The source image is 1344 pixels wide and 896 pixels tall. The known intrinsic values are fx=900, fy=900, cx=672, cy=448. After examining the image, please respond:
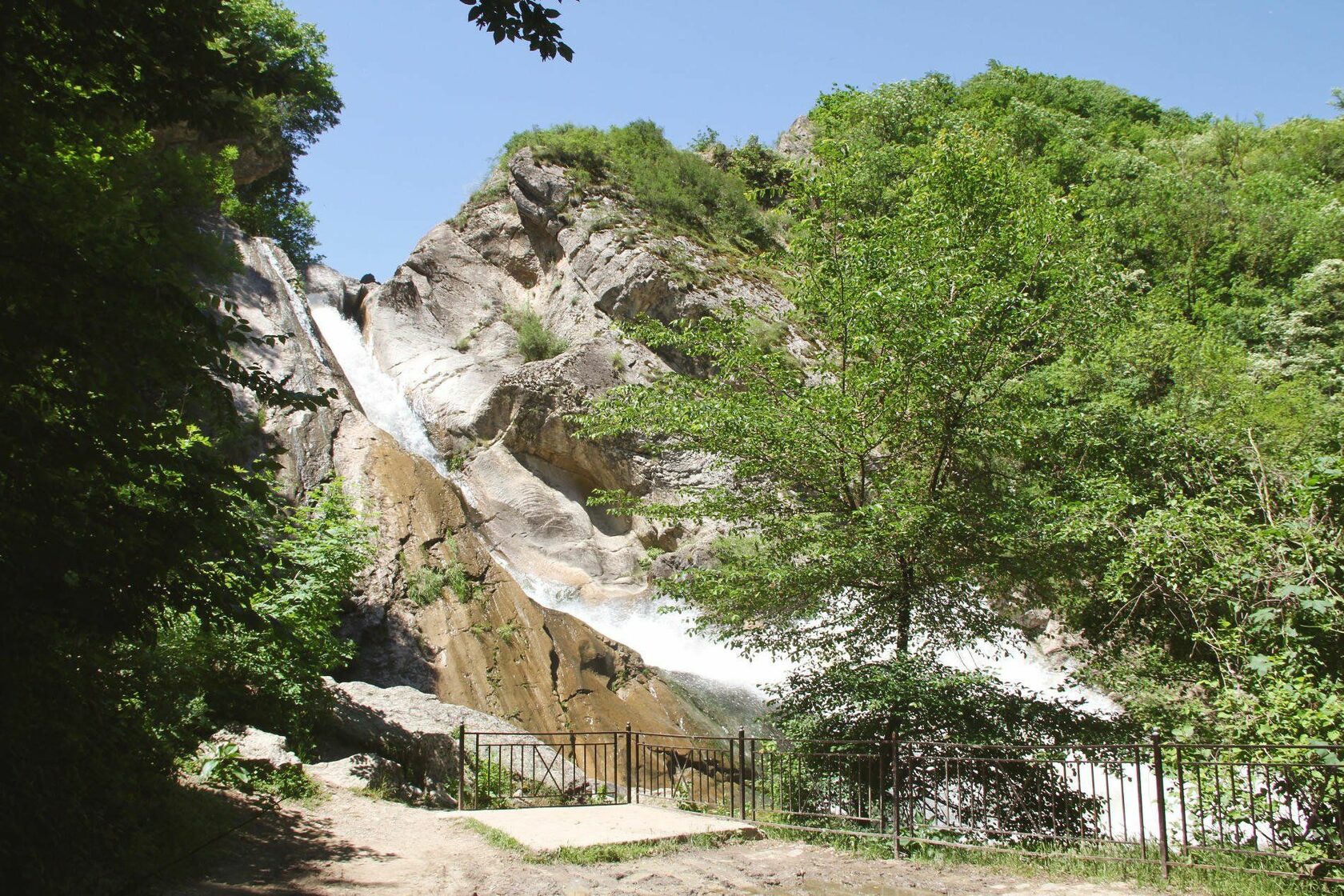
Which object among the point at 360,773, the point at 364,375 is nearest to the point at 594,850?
the point at 360,773

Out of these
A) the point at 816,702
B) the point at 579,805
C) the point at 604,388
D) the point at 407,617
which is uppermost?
the point at 604,388

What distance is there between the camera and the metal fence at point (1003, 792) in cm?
763

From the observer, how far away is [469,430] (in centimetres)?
2605

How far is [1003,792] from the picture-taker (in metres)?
9.98

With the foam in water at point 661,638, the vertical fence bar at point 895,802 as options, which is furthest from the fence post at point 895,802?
the foam in water at point 661,638

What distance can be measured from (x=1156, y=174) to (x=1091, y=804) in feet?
94.0

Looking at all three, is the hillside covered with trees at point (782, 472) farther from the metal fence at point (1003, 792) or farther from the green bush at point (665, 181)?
the green bush at point (665, 181)

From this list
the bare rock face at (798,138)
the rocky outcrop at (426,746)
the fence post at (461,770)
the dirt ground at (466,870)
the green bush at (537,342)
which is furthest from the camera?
the bare rock face at (798,138)

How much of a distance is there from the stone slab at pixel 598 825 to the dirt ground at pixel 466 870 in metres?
0.34

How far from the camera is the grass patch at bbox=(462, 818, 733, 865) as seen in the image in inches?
324

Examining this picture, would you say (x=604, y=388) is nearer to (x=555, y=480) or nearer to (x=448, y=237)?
(x=555, y=480)

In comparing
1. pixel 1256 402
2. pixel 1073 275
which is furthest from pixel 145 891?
pixel 1256 402

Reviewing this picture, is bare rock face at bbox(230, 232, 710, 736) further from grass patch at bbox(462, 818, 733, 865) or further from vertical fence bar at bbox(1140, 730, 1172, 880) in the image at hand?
vertical fence bar at bbox(1140, 730, 1172, 880)

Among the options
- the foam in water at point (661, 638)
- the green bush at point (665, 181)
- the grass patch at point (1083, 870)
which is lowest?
the grass patch at point (1083, 870)
